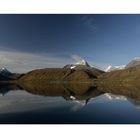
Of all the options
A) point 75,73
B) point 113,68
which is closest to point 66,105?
point 75,73

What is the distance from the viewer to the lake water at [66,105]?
6758mm

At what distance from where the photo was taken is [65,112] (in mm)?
7105

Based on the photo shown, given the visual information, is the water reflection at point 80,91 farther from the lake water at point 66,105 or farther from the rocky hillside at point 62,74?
the rocky hillside at point 62,74

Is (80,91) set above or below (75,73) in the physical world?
below

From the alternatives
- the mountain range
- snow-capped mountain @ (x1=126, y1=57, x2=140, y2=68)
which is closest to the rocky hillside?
the mountain range

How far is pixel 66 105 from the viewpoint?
732 centimetres

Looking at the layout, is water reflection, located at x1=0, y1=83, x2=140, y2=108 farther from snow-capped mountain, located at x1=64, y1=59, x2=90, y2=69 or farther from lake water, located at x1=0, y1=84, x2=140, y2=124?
snow-capped mountain, located at x1=64, y1=59, x2=90, y2=69

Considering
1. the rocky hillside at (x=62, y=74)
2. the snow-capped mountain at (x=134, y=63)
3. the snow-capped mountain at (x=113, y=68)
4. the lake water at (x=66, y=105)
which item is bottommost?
the lake water at (x=66, y=105)

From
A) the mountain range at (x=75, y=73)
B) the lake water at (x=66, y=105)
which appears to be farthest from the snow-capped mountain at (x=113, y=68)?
the lake water at (x=66, y=105)

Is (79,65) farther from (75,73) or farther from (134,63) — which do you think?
(134,63)

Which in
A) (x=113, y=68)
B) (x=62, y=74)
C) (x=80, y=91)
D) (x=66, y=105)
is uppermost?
(x=113, y=68)
